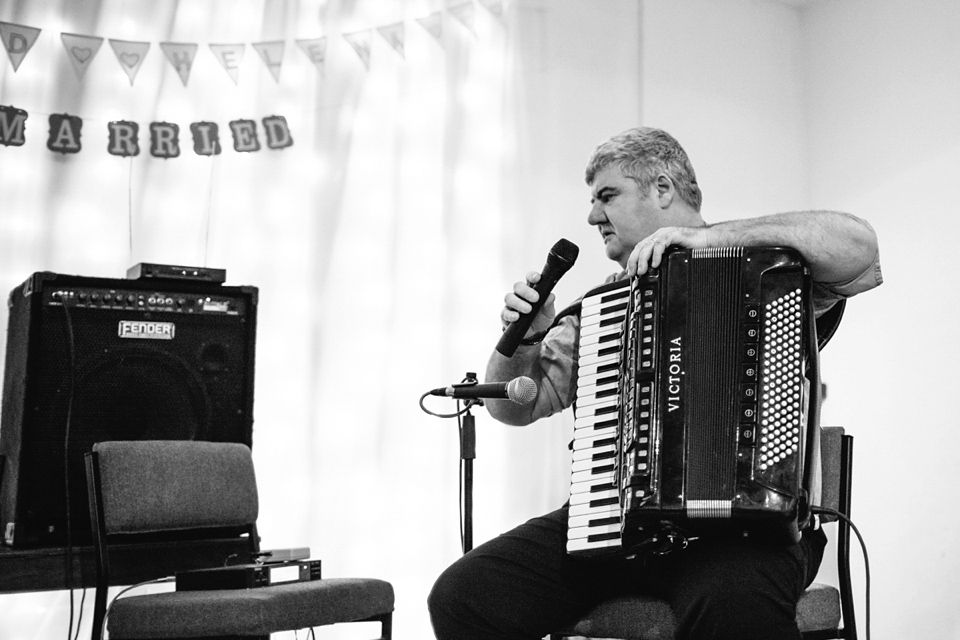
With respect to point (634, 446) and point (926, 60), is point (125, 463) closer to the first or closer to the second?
point (634, 446)

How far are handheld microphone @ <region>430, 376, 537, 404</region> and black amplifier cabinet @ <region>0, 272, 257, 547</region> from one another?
2.01 feet

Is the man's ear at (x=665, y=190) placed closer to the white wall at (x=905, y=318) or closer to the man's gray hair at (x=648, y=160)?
the man's gray hair at (x=648, y=160)

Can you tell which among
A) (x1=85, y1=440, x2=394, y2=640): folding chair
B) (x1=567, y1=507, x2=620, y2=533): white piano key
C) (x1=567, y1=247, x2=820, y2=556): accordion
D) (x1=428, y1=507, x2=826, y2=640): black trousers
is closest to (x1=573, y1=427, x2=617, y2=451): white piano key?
(x1=567, y1=247, x2=820, y2=556): accordion

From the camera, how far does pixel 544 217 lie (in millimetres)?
3586

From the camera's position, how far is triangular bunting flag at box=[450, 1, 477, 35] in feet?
11.6

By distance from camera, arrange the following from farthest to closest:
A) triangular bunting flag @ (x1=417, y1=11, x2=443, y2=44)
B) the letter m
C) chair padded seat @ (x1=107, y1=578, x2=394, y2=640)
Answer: triangular bunting flag @ (x1=417, y1=11, x2=443, y2=44), the letter m, chair padded seat @ (x1=107, y1=578, x2=394, y2=640)

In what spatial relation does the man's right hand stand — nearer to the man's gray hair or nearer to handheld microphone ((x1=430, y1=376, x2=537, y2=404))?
handheld microphone ((x1=430, y1=376, x2=537, y2=404))

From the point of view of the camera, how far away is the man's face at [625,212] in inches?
82.4

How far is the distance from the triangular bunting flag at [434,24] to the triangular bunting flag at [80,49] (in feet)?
3.47

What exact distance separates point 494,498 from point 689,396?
1879 mm

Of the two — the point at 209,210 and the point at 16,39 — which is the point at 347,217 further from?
the point at 16,39

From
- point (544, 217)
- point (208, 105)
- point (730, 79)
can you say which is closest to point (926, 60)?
point (730, 79)

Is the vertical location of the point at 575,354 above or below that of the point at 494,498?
above

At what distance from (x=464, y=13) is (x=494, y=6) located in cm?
12
